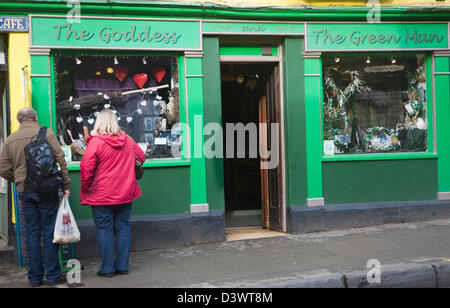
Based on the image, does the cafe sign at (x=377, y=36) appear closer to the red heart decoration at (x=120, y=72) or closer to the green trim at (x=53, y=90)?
the red heart decoration at (x=120, y=72)

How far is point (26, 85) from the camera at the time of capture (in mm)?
6691

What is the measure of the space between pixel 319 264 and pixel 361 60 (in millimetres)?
4059

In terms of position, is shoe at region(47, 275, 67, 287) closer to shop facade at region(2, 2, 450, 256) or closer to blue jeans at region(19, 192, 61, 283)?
blue jeans at region(19, 192, 61, 283)

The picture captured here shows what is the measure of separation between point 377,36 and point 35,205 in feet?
20.0

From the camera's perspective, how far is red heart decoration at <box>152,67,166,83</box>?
7922 millimetres

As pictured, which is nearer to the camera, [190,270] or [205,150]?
[190,270]

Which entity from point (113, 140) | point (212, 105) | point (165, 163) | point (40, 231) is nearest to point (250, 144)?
point (212, 105)

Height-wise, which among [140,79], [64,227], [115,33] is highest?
[115,33]

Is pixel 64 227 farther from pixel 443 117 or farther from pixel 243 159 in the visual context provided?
pixel 443 117

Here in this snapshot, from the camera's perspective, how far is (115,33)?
7543 mm

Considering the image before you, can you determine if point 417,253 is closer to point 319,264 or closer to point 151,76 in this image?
point 319,264

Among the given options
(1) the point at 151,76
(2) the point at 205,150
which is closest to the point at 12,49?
(1) the point at 151,76

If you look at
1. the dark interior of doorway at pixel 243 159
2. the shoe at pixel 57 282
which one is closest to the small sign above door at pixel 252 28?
the dark interior of doorway at pixel 243 159
